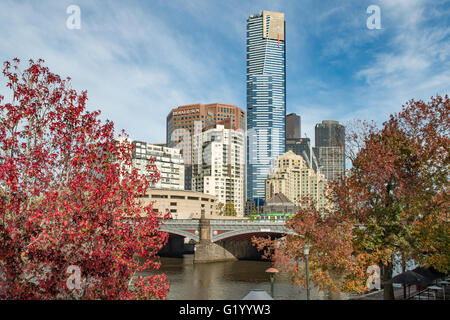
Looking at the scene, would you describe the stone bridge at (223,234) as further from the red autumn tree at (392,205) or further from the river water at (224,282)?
the red autumn tree at (392,205)

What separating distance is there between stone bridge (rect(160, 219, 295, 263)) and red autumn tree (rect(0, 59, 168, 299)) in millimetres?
67221

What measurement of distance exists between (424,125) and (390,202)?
5.17 m

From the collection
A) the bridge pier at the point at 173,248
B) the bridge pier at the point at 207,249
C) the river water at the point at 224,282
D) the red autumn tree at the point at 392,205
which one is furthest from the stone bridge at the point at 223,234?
the red autumn tree at the point at 392,205

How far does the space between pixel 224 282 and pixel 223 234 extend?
2492cm

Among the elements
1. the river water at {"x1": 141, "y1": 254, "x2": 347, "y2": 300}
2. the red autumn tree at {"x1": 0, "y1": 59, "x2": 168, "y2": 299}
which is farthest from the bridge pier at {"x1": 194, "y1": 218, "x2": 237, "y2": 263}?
the red autumn tree at {"x1": 0, "y1": 59, "x2": 168, "y2": 299}

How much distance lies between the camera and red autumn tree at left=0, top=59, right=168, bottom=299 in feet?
35.6

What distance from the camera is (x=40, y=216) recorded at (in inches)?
448

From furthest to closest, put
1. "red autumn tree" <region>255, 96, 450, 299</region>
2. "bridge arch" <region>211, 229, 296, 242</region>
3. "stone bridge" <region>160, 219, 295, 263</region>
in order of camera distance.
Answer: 1. "stone bridge" <region>160, 219, 295, 263</region>
2. "bridge arch" <region>211, 229, 296, 242</region>
3. "red autumn tree" <region>255, 96, 450, 299</region>

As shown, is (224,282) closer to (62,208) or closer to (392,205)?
(392,205)

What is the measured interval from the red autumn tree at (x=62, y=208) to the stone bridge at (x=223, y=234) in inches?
2647

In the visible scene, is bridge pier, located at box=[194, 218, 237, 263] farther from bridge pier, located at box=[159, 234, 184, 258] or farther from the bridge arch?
bridge pier, located at box=[159, 234, 184, 258]

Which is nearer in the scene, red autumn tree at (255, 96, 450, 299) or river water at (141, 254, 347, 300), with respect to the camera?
red autumn tree at (255, 96, 450, 299)

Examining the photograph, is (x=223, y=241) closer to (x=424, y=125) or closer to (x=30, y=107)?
(x=424, y=125)
